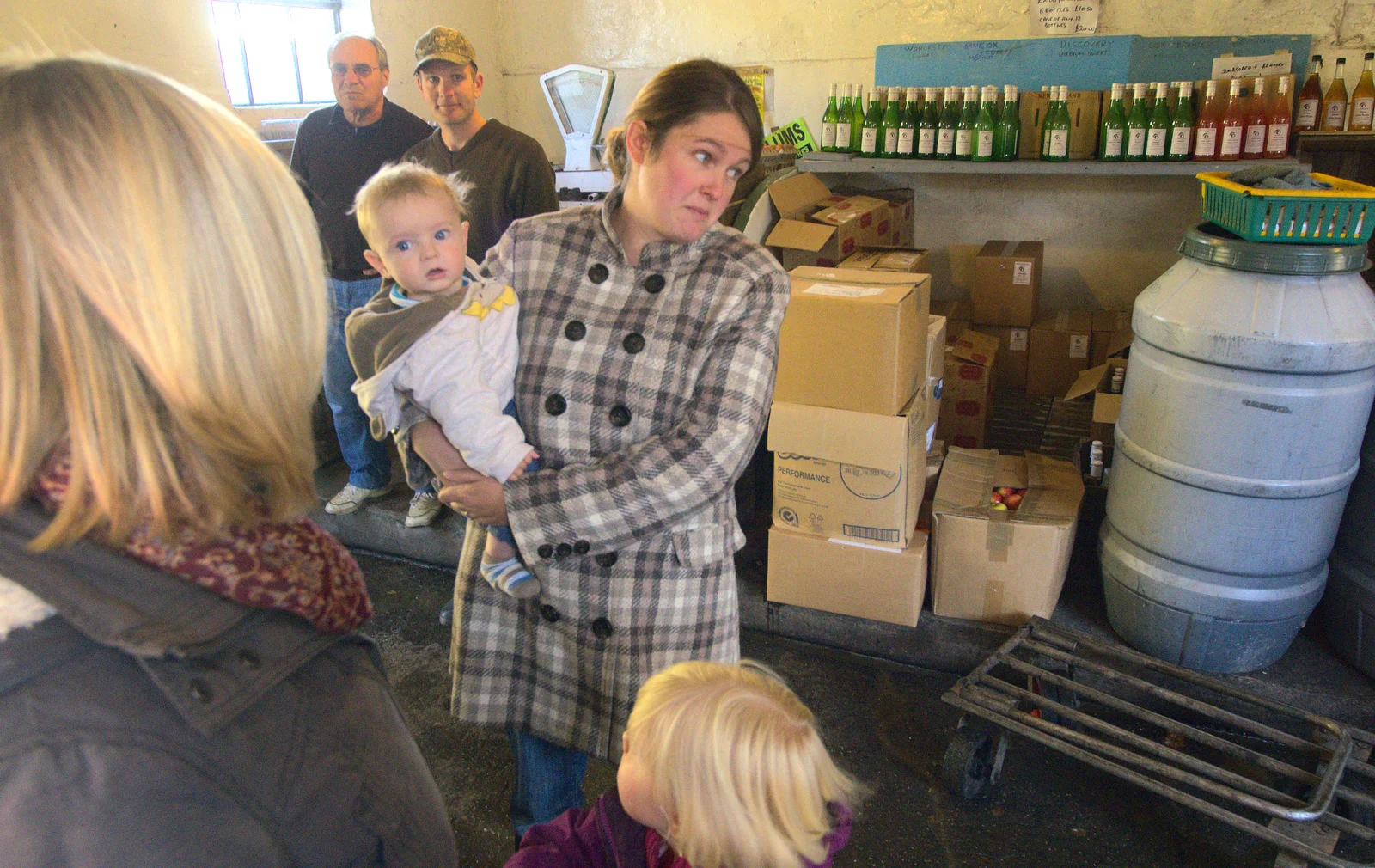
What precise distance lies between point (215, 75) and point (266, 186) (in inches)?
153

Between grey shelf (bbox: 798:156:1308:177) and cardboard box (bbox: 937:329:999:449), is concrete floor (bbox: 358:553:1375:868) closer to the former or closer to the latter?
cardboard box (bbox: 937:329:999:449)

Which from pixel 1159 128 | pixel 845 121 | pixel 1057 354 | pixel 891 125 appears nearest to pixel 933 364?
pixel 1057 354

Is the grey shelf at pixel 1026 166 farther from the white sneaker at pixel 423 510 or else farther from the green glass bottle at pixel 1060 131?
the white sneaker at pixel 423 510

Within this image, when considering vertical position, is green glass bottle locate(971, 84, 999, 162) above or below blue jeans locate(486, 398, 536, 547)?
above

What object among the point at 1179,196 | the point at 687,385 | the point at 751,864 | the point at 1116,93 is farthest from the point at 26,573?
the point at 1179,196

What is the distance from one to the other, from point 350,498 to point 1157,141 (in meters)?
3.33

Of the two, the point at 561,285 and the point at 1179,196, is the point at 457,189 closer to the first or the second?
the point at 561,285

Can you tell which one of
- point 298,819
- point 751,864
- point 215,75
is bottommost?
point 751,864

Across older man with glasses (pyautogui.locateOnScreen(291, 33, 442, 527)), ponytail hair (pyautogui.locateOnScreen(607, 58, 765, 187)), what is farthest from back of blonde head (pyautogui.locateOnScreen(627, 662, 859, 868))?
older man with glasses (pyautogui.locateOnScreen(291, 33, 442, 527))

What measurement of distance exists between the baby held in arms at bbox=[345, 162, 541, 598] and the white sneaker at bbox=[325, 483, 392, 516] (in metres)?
2.26

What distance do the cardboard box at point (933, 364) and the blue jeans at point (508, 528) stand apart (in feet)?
5.13

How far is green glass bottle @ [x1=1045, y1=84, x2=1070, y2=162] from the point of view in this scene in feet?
11.9

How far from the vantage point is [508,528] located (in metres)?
1.40

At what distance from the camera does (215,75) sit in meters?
3.88
